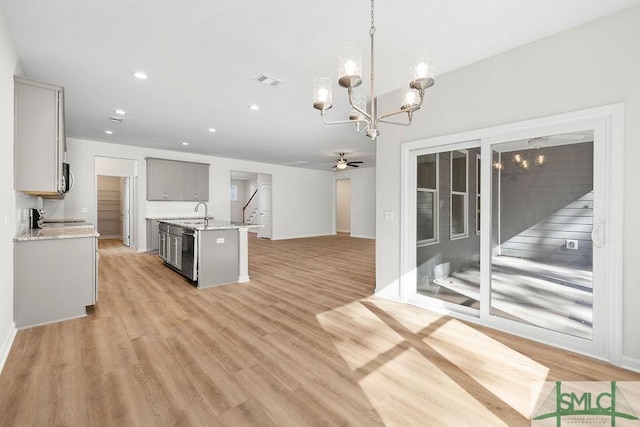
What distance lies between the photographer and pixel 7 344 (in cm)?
238

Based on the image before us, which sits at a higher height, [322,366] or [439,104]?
[439,104]

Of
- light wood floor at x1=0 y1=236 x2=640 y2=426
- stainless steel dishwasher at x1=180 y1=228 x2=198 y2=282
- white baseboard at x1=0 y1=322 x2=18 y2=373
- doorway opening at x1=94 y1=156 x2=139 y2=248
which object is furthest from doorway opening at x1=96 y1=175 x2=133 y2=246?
white baseboard at x1=0 y1=322 x2=18 y2=373

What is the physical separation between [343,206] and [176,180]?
7.78 meters

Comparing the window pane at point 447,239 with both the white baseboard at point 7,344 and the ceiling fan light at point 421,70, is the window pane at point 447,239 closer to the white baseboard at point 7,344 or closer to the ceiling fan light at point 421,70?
the ceiling fan light at point 421,70

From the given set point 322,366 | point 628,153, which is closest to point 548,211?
point 628,153

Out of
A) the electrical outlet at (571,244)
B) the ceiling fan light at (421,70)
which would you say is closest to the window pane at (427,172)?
the electrical outlet at (571,244)

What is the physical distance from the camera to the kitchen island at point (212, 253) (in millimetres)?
4262

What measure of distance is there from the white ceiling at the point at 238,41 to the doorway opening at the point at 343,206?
9.03m

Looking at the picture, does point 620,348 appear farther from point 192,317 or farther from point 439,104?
point 192,317

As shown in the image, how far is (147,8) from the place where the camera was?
7.30 feet

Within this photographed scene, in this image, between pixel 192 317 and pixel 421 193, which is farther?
pixel 421 193

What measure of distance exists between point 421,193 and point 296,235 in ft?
25.3

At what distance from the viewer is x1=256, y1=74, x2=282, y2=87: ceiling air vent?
340cm

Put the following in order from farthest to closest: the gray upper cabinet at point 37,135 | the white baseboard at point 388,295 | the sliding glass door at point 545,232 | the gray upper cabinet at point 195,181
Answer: the gray upper cabinet at point 195,181 → the white baseboard at point 388,295 → the gray upper cabinet at point 37,135 → the sliding glass door at point 545,232
